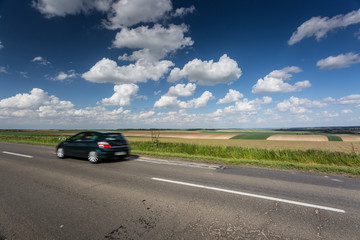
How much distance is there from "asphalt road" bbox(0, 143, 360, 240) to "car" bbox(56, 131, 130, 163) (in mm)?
2612

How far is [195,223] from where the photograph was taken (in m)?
3.16

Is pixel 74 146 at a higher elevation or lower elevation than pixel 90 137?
lower

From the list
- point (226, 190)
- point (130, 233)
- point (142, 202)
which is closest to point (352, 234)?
point (226, 190)

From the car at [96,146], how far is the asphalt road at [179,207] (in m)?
2.61

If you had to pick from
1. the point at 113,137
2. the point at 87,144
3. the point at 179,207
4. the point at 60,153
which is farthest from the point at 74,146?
the point at 179,207

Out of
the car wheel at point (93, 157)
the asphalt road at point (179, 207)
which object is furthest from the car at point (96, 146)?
the asphalt road at point (179, 207)

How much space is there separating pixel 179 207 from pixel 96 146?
6667 mm

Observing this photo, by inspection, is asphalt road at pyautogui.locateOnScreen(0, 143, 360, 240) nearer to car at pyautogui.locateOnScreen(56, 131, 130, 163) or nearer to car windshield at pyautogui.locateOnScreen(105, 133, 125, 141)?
car at pyautogui.locateOnScreen(56, 131, 130, 163)

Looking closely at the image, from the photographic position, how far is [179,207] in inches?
150

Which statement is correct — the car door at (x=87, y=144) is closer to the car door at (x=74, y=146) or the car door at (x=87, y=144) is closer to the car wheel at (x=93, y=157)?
the car door at (x=74, y=146)

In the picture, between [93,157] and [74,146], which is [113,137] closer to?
[93,157]

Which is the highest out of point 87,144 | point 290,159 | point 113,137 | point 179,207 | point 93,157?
point 113,137

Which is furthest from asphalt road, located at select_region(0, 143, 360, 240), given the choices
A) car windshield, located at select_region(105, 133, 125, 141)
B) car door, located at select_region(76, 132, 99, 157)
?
car windshield, located at select_region(105, 133, 125, 141)

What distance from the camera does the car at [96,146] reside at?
878 cm
